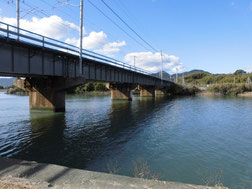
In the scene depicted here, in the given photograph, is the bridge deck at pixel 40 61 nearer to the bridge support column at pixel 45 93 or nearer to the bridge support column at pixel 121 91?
the bridge support column at pixel 45 93

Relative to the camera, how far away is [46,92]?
1084 inches

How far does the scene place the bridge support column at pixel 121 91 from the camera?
192ft

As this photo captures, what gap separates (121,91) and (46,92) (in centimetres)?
3432

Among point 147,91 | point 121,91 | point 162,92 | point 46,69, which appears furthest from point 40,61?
point 162,92

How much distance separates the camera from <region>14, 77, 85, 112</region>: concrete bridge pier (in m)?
26.9

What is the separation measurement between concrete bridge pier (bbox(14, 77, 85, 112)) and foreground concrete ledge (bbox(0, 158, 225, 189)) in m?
20.9

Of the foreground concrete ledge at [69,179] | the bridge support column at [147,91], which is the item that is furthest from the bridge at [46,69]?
the bridge support column at [147,91]

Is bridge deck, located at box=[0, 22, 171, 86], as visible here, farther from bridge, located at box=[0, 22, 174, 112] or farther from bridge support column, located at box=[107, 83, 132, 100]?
bridge support column, located at box=[107, 83, 132, 100]

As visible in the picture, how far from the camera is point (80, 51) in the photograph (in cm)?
2419

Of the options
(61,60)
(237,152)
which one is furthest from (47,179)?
(61,60)

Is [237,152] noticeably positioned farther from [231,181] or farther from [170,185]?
[170,185]

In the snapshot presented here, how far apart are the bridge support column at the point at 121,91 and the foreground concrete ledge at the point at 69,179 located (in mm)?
51764

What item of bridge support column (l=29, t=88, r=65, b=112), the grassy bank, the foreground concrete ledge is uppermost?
the grassy bank

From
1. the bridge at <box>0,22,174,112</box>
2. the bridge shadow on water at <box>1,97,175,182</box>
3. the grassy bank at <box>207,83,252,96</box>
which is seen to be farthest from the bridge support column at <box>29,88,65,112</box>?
the grassy bank at <box>207,83,252,96</box>
